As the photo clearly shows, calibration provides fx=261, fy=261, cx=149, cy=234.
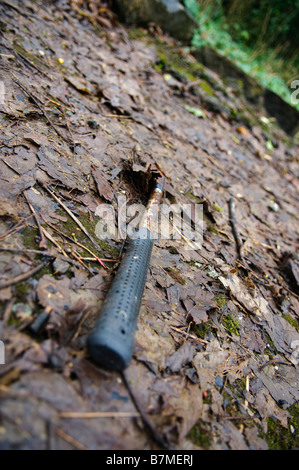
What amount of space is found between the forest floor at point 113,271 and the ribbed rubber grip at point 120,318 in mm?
114

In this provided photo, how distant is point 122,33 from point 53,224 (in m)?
5.39

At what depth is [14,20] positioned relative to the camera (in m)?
3.50

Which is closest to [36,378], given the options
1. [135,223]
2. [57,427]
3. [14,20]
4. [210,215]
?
[57,427]

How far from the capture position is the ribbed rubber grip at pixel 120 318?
138 centimetres

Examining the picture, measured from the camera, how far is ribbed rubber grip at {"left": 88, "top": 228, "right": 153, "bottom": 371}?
1378mm

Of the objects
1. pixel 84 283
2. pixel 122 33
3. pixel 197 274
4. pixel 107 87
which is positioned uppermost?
pixel 122 33

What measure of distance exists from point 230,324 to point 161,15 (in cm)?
712

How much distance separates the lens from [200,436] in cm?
148

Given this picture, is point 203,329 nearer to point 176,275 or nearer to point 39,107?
point 176,275

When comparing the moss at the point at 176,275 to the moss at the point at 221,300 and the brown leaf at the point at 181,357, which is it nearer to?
the moss at the point at 221,300

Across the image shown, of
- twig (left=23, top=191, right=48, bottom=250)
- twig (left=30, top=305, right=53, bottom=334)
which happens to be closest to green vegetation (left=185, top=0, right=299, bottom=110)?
twig (left=23, top=191, right=48, bottom=250)

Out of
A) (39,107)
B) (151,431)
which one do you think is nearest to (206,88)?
(39,107)

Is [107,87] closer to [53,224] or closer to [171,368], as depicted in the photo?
[53,224]
